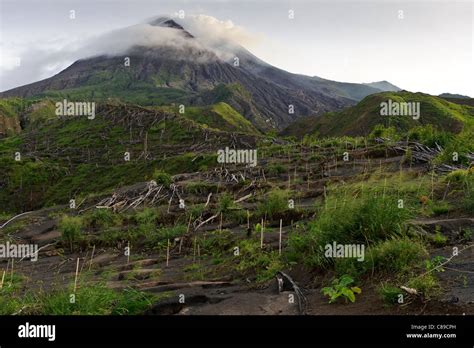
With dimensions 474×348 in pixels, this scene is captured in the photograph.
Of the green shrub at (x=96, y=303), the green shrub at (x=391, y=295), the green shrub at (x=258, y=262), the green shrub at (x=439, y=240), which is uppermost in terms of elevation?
the green shrub at (x=439, y=240)

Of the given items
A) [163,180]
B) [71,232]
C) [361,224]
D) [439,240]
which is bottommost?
[71,232]

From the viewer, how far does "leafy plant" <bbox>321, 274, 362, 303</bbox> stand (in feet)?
18.1

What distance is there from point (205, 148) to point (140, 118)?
16050mm

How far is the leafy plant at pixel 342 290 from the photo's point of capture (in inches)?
218

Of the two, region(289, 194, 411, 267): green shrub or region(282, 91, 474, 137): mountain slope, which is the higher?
region(282, 91, 474, 137): mountain slope

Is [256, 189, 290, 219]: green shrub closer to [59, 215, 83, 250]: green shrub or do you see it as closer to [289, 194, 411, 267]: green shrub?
[59, 215, 83, 250]: green shrub

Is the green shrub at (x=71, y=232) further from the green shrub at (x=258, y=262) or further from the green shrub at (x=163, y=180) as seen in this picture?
the green shrub at (x=258, y=262)

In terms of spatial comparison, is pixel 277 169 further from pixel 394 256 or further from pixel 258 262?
pixel 394 256

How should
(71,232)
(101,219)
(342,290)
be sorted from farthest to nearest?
(101,219)
(71,232)
(342,290)

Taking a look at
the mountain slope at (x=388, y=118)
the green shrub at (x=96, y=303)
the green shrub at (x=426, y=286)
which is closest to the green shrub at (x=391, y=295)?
the green shrub at (x=426, y=286)

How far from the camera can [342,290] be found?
18.2 ft

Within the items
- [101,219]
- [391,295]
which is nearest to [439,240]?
[391,295]

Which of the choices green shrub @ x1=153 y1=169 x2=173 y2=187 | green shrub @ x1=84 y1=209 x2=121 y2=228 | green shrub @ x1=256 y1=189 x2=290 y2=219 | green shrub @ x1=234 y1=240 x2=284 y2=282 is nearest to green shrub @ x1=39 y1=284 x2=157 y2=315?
green shrub @ x1=234 y1=240 x2=284 y2=282
